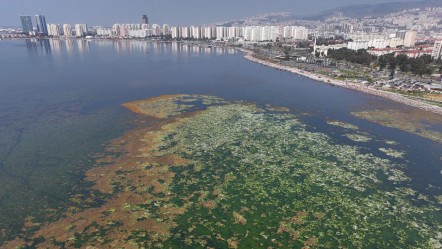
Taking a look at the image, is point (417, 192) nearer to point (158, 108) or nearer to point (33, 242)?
point (33, 242)

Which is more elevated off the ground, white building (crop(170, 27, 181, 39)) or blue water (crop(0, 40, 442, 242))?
white building (crop(170, 27, 181, 39))

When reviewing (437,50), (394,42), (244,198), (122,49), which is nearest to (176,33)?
(122,49)

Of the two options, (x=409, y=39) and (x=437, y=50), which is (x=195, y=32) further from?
(x=437, y=50)

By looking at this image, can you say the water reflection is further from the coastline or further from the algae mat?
the algae mat

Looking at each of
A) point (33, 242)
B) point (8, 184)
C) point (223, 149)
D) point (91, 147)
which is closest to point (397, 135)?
point (223, 149)

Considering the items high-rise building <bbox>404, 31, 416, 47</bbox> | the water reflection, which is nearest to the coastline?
the water reflection

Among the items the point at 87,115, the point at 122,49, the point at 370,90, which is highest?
the point at 122,49
